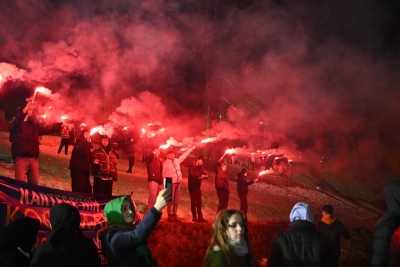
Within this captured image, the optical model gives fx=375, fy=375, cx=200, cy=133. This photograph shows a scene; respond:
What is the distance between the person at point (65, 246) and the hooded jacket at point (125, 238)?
0.15m

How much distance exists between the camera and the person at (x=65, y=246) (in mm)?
2621

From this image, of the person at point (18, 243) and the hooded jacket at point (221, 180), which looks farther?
the hooded jacket at point (221, 180)

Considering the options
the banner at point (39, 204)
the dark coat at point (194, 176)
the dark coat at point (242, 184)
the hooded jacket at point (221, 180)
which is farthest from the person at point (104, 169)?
the dark coat at point (242, 184)

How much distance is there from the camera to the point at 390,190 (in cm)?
310

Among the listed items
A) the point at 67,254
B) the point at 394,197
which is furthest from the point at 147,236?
the point at 394,197

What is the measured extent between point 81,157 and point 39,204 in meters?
2.45

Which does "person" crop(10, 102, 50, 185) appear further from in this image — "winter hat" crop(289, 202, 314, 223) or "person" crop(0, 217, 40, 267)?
"winter hat" crop(289, 202, 314, 223)

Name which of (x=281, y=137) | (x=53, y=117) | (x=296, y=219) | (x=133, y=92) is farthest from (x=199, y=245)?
(x=281, y=137)

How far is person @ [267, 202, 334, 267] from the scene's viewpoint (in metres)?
3.28

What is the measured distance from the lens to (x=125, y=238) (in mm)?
2752

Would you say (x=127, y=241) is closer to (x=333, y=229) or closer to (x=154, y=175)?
(x=333, y=229)

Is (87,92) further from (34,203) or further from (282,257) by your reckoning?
(282,257)

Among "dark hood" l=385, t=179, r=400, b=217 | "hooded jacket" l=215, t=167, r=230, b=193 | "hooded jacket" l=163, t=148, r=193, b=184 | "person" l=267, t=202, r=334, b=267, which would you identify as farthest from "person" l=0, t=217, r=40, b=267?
"hooded jacket" l=215, t=167, r=230, b=193

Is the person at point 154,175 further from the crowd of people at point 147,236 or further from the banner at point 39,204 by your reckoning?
the crowd of people at point 147,236
